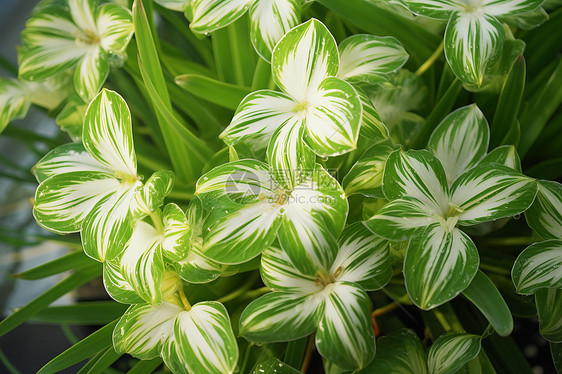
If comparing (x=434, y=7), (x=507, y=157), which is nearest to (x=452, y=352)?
(x=507, y=157)

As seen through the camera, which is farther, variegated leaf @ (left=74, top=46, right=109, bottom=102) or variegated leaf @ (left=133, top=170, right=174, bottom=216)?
variegated leaf @ (left=74, top=46, right=109, bottom=102)

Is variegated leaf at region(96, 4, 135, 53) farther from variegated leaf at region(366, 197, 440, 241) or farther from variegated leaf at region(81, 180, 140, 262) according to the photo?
variegated leaf at region(366, 197, 440, 241)

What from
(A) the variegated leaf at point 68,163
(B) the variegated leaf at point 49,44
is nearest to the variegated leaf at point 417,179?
(A) the variegated leaf at point 68,163

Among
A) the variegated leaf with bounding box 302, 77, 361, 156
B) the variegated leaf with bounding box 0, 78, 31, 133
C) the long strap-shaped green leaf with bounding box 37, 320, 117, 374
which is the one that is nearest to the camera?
the variegated leaf with bounding box 302, 77, 361, 156

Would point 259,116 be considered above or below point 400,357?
above

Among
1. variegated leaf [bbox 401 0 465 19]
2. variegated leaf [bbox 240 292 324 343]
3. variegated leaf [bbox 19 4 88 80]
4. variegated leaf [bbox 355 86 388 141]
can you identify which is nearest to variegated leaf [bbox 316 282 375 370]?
variegated leaf [bbox 240 292 324 343]

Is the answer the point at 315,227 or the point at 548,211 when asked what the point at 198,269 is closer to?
the point at 315,227
